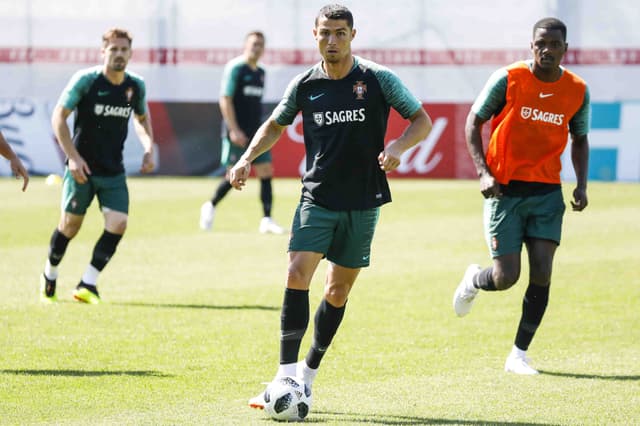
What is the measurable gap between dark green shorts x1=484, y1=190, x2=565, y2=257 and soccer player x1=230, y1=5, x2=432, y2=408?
4.20 ft

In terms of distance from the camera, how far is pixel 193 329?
939 cm

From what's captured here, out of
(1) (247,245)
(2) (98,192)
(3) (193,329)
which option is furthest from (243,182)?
(1) (247,245)

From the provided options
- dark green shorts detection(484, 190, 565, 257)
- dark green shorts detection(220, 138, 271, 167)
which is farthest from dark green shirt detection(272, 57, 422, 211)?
dark green shorts detection(220, 138, 271, 167)

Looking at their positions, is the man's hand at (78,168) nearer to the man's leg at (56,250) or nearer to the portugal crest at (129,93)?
the man's leg at (56,250)

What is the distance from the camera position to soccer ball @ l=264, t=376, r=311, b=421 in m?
6.48

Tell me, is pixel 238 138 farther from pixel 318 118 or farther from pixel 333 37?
pixel 333 37

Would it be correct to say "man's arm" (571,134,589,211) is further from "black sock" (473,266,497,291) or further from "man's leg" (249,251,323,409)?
"man's leg" (249,251,323,409)

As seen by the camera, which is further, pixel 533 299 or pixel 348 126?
pixel 533 299

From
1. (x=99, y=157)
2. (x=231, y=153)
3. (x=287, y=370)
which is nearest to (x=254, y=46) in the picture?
(x=231, y=153)

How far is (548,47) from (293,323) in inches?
97.9

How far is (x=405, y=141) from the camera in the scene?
674 centimetres

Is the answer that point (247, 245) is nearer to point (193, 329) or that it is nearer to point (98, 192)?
point (98, 192)

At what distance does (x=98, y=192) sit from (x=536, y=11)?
1750 cm

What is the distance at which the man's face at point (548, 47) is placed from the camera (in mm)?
7676
